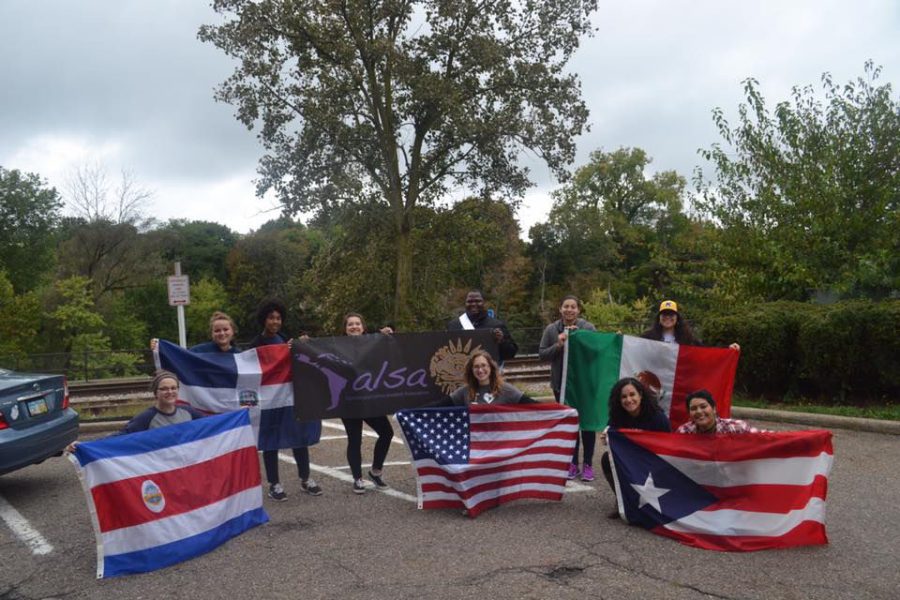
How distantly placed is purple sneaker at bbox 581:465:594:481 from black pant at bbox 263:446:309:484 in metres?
2.75

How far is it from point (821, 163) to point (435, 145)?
493 inches

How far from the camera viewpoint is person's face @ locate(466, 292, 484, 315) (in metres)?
7.94

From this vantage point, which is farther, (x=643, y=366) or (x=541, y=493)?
(x=643, y=366)

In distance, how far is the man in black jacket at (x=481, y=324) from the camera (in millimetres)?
7840

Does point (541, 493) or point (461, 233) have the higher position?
point (461, 233)

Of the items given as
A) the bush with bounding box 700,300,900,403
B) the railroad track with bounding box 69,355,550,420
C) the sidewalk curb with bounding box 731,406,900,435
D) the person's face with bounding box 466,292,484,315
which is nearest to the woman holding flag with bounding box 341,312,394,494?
the person's face with bounding box 466,292,484,315

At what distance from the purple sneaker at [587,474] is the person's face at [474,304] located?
1.96 meters

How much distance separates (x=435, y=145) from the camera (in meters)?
24.1

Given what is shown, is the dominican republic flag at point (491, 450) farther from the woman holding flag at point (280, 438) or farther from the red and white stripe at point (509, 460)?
the woman holding flag at point (280, 438)

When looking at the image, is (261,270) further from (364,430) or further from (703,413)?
(703,413)

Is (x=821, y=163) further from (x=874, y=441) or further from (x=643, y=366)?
(x=643, y=366)

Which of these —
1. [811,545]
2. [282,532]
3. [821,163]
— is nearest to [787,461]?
[811,545]

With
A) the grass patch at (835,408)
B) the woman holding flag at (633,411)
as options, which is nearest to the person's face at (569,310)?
the woman holding flag at (633,411)

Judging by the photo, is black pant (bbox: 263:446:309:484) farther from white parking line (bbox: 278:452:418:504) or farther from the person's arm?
the person's arm
